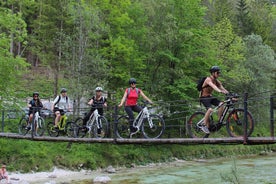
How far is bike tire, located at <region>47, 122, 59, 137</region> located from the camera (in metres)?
13.6

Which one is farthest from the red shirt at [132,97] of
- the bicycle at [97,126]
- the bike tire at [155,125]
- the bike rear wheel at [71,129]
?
the bike rear wheel at [71,129]

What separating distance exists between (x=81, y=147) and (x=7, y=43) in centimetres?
720

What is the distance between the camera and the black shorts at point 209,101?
848 cm

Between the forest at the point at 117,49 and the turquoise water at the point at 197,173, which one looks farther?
the forest at the point at 117,49

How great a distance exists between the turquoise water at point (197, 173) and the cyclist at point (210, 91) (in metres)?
7.76

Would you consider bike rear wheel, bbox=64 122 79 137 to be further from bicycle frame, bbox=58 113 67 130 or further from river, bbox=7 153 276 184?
river, bbox=7 153 276 184

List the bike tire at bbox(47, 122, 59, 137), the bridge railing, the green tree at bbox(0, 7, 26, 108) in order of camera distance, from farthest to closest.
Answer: the green tree at bbox(0, 7, 26, 108), the bike tire at bbox(47, 122, 59, 137), the bridge railing

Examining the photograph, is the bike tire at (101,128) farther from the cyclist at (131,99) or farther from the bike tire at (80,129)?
the cyclist at (131,99)

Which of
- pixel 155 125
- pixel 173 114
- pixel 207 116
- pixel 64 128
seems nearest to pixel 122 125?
pixel 155 125

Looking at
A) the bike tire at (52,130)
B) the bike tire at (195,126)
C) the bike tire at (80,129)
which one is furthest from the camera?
the bike tire at (52,130)

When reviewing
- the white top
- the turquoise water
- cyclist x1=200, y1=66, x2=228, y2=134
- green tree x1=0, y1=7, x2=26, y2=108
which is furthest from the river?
cyclist x1=200, y1=66, x2=228, y2=134

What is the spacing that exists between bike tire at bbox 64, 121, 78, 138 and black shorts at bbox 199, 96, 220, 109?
5.73 metres

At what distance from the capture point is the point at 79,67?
23.0m

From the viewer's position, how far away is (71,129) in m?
13.3
